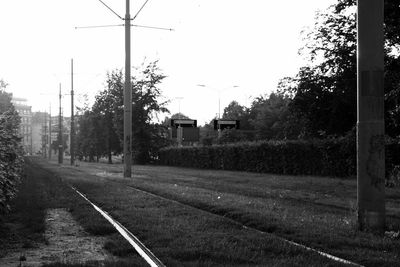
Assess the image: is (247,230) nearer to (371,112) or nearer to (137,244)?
(137,244)

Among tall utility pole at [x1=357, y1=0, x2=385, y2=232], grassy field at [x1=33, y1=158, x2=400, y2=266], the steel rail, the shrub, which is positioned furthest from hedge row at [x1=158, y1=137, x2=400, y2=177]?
the steel rail

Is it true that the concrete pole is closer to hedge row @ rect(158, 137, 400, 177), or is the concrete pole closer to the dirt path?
hedge row @ rect(158, 137, 400, 177)

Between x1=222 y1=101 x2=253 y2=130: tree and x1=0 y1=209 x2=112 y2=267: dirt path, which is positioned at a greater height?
x1=222 y1=101 x2=253 y2=130: tree

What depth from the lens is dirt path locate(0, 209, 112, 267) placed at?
7257mm

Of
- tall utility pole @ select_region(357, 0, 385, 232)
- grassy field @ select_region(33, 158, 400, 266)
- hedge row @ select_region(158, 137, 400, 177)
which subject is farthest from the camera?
hedge row @ select_region(158, 137, 400, 177)

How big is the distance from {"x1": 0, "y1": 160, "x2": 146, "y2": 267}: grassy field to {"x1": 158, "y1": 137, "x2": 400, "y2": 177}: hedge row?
50.7 ft

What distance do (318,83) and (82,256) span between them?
26727mm

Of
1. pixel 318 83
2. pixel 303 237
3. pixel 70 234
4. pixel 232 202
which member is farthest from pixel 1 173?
Result: pixel 318 83

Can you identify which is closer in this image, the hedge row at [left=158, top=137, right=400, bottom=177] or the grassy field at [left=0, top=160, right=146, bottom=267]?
the grassy field at [left=0, top=160, right=146, bottom=267]

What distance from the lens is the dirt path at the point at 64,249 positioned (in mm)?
7257

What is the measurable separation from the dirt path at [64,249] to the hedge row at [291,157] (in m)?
17.5

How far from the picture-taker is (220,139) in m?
73.4

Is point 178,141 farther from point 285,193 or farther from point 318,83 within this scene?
point 285,193

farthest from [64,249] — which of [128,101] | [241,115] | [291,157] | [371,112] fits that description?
[241,115]
